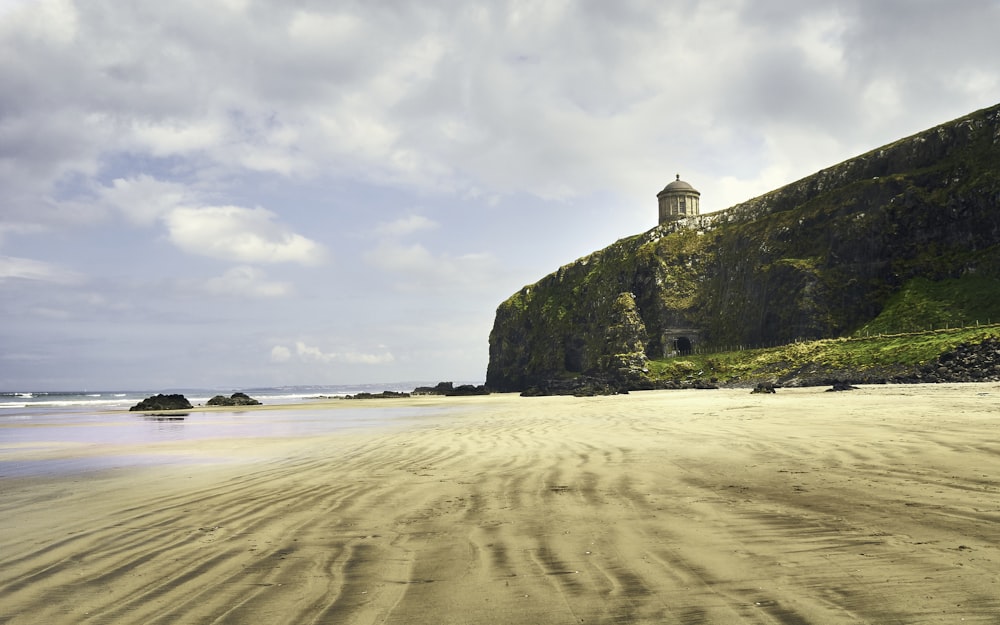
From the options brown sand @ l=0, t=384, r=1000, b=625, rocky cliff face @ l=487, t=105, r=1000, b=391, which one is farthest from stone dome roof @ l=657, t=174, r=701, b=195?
brown sand @ l=0, t=384, r=1000, b=625

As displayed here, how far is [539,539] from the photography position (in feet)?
17.8

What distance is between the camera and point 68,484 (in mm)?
10445

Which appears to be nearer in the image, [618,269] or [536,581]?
[536,581]

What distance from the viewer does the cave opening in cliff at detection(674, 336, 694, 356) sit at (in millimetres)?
76562

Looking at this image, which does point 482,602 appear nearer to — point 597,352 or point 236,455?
point 236,455

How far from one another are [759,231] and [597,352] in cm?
2715

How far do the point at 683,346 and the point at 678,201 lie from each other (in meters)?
42.0

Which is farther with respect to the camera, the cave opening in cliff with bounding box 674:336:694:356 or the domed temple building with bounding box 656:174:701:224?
the domed temple building with bounding box 656:174:701:224

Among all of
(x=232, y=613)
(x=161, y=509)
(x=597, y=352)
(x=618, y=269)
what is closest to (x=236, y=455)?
(x=161, y=509)

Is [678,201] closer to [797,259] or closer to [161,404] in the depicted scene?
[797,259]

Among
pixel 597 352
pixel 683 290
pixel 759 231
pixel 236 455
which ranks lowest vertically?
pixel 236 455

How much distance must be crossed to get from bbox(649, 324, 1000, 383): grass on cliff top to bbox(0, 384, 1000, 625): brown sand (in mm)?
30853

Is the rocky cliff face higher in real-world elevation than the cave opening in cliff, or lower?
higher

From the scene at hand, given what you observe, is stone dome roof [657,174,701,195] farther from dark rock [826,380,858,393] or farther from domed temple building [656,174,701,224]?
dark rock [826,380,858,393]
